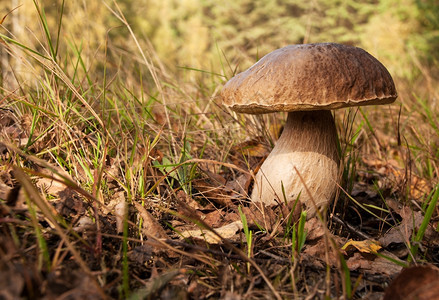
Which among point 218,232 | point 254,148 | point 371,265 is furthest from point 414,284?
point 254,148

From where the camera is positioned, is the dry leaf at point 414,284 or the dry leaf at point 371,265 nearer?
the dry leaf at point 414,284

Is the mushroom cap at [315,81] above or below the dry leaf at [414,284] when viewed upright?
above

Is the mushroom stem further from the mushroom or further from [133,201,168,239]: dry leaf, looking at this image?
[133,201,168,239]: dry leaf

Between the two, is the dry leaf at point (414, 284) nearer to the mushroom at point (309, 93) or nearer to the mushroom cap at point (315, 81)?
the mushroom at point (309, 93)

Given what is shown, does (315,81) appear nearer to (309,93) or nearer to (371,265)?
(309,93)

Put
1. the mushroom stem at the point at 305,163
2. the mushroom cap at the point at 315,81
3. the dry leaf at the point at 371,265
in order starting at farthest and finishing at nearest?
1. the mushroom stem at the point at 305,163
2. the mushroom cap at the point at 315,81
3. the dry leaf at the point at 371,265

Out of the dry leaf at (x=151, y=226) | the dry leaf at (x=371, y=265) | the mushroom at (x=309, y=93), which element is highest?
the mushroom at (x=309, y=93)

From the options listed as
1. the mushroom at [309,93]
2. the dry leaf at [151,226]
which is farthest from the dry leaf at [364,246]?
the dry leaf at [151,226]

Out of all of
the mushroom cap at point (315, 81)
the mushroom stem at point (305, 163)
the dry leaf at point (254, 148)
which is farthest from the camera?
the dry leaf at point (254, 148)
